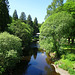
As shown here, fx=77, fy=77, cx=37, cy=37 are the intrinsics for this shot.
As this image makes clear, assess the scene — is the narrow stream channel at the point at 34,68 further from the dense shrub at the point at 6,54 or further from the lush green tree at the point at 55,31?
the lush green tree at the point at 55,31

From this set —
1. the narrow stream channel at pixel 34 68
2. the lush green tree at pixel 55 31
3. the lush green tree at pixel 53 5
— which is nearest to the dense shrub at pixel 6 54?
the narrow stream channel at pixel 34 68

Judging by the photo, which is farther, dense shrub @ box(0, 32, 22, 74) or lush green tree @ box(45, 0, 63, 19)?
lush green tree @ box(45, 0, 63, 19)

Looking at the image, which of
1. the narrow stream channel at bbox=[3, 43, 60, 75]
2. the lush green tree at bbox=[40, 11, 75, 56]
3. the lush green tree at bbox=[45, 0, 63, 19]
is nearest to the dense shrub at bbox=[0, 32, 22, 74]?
the narrow stream channel at bbox=[3, 43, 60, 75]

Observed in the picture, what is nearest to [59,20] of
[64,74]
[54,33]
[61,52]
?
[54,33]

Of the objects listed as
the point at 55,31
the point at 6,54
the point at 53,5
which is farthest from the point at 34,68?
the point at 53,5

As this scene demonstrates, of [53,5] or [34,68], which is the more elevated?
[53,5]

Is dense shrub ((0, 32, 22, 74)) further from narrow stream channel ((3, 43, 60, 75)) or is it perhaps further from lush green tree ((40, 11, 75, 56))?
lush green tree ((40, 11, 75, 56))

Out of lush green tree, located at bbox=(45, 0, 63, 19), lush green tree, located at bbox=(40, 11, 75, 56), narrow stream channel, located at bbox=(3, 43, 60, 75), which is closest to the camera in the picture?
narrow stream channel, located at bbox=(3, 43, 60, 75)

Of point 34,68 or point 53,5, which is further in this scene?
point 53,5

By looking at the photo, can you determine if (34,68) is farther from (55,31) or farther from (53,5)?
(53,5)

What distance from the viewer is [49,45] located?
1725cm

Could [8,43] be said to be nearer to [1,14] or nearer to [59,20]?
[59,20]

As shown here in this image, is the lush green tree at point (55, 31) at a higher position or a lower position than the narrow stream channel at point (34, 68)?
higher

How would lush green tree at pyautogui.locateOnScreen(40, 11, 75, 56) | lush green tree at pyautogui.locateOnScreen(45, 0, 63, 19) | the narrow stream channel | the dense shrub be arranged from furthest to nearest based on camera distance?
lush green tree at pyautogui.locateOnScreen(45, 0, 63, 19)
lush green tree at pyautogui.locateOnScreen(40, 11, 75, 56)
the narrow stream channel
the dense shrub
